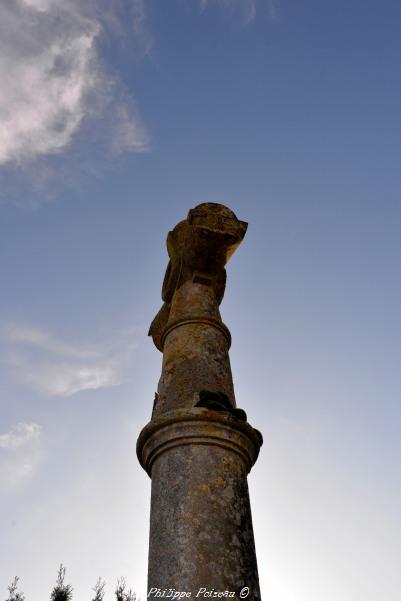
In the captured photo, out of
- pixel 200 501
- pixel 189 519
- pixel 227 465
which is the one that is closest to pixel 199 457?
pixel 227 465

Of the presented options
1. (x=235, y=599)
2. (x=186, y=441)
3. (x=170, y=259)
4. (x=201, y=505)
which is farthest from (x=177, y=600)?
(x=170, y=259)

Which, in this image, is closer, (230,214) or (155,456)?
(155,456)

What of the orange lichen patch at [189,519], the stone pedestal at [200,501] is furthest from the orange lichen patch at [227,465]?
the orange lichen patch at [189,519]

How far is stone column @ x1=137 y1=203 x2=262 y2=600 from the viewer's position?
9.24 feet

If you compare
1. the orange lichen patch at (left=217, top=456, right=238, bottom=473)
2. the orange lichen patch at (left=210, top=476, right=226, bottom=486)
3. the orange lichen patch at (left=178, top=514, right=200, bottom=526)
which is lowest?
the orange lichen patch at (left=178, top=514, right=200, bottom=526)

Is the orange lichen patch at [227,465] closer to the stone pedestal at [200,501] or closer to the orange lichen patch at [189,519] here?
the stone pedestal at [200,501]

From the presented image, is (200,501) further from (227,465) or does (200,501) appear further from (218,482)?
(227,465)

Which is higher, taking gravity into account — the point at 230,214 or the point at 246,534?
the point at 230,214

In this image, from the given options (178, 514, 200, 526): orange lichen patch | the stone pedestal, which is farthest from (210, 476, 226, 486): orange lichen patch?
(178, 514, 200, 526): orange lichen patch

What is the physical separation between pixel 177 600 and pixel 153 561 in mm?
333

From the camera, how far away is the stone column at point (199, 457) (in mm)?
2816

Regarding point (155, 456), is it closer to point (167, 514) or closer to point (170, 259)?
point (167, 514)

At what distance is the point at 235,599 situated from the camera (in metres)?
2.70

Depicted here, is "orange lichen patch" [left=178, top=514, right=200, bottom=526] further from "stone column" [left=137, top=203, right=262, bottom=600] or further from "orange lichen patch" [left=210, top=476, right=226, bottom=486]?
"orange lichen patch" [left=210, top=476, right=226, bottom=486]
